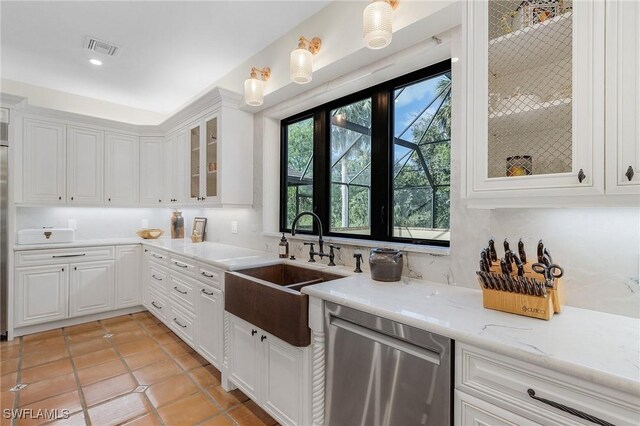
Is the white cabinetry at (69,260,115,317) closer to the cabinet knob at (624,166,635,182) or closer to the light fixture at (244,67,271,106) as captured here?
the light fixture at (244,67,271,106)

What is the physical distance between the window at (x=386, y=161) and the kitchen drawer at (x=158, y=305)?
5.76 ft

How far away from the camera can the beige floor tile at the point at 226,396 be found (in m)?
2.05

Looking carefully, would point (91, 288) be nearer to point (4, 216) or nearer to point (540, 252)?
point (4, 216)

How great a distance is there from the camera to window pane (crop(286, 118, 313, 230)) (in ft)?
9.21

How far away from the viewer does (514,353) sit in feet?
2.98

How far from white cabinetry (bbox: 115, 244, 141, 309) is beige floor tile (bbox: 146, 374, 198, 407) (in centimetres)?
184

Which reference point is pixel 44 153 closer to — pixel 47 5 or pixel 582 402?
pixel 47 5

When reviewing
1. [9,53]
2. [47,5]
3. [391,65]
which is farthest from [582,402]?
[9,53]

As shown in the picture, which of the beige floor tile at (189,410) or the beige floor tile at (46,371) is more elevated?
the beige floor tile at (46,371)

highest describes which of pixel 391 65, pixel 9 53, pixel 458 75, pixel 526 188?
pixel 9 53

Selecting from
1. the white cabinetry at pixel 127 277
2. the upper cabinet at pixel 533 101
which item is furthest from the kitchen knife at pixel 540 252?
the white cabinetry at pixel 127 277

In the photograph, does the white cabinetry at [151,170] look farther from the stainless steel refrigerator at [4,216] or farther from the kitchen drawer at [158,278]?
the stainless steel refrigerator at [4,216]

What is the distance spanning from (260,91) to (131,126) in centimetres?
253

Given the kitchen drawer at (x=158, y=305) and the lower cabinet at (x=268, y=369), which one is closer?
the lower cabinet at (x=268, y=369)
